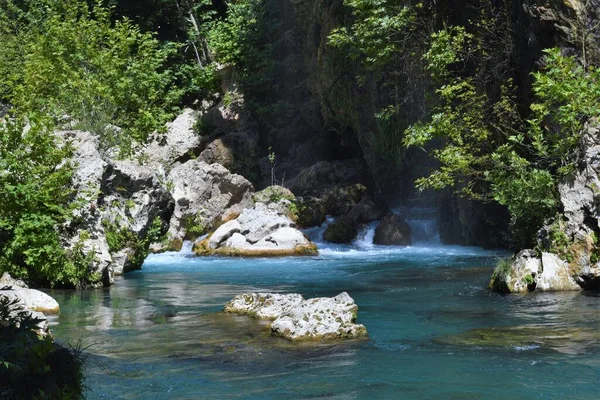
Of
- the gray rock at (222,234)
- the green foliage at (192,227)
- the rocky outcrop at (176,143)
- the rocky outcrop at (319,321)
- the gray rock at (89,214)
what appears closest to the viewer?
the rocky outcrop at (319,321)

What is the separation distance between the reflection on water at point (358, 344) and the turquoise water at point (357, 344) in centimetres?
2

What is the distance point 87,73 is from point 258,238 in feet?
31.8

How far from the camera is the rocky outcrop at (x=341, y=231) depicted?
995 inches

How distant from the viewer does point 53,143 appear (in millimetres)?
15961

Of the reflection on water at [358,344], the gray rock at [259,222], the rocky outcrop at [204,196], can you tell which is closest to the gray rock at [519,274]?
the reflection on water at [358,344]

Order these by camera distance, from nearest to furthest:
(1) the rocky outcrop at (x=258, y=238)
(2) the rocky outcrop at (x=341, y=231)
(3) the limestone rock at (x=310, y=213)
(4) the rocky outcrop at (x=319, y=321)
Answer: (4) the rocky outcrop at (x=319, y=321)
(1) the rocky outcrop at (x=258, y=238)
(2) the rocky outcrop at (x=341, y=231)
(3) the limestone rock at (x=310, y=213)

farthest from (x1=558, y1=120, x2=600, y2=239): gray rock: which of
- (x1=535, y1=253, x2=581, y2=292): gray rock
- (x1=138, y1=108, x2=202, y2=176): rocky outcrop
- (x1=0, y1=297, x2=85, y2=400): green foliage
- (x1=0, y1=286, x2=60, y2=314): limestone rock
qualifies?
(x1=138, y1=108, x2=202, y2=176): rocky outcrop

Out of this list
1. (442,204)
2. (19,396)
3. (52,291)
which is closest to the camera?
(19,396)

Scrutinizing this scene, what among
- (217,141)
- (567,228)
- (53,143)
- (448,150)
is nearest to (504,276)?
(567,228)

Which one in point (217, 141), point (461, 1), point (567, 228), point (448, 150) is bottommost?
point (567, 228)

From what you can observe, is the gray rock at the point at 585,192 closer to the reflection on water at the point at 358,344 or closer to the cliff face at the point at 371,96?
the reflection on water at the point at 358,344

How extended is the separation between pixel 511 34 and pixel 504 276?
647cm

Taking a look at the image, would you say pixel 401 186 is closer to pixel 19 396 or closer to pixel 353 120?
pixel 353 120

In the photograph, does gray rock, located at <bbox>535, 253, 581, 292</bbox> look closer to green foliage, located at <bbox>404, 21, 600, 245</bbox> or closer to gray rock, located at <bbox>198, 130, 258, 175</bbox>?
green foliage, located at <bbox>404, 21, 600, 245</bbox>
